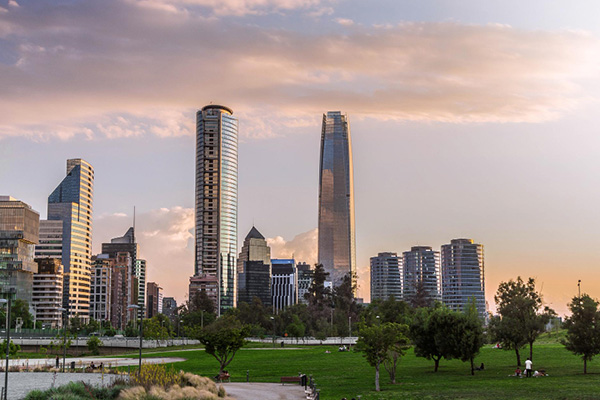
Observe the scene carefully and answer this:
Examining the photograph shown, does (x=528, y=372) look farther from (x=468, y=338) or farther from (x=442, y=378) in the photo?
(x=442, y=378)

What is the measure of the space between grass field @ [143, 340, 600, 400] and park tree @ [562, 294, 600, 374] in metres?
2.14

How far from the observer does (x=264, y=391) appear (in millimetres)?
51094

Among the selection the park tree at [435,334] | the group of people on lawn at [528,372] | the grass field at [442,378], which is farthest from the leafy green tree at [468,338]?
the group of people on lawn at [528,372]

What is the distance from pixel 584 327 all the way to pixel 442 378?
14.0m

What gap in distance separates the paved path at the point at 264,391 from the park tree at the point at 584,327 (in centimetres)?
2580

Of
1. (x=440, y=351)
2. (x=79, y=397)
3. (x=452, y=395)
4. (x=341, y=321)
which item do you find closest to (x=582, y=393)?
(x=452, y=395)

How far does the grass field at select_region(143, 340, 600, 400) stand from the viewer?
4606 cm

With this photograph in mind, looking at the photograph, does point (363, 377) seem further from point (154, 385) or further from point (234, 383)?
point (154, 385)

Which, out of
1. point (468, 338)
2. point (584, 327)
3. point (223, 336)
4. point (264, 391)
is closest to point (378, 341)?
point (264, 391)

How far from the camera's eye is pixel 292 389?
173 feet

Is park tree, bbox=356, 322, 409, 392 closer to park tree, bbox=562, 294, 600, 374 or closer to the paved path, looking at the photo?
the paved path

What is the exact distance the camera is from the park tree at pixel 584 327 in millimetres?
58750

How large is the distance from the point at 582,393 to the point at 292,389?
21639 millimetres

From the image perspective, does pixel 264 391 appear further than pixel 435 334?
No
